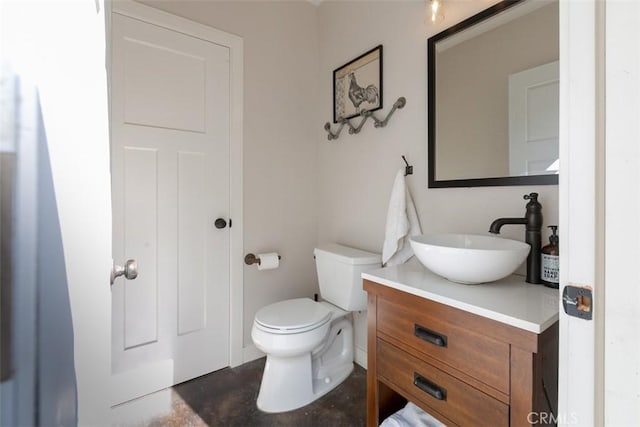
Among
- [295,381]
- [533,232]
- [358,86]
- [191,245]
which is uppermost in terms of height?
[358,86]

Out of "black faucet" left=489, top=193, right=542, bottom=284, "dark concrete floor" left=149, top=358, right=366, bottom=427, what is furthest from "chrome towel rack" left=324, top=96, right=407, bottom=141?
"dark concrete floor" left=149, top=358, right=366, bottom=427

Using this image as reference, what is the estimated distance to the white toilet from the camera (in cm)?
148

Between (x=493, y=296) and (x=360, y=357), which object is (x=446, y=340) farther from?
(x=360, y=357)

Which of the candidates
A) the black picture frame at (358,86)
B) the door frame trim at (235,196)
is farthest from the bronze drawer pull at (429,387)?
the black picture frame at (358,86)

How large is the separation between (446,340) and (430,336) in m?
0.05

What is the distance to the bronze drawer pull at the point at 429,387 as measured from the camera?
3.12 feet

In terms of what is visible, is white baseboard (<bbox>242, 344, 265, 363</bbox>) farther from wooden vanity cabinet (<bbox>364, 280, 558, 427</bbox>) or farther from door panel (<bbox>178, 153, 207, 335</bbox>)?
wooden vanity cabinet (<bbox>364, 280, 558, 427</bbox>)

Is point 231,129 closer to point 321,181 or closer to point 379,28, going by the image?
point 321,181

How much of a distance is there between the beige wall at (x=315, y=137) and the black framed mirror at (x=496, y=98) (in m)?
0.08

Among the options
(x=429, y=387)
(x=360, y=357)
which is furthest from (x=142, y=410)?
(x=429, y=387)

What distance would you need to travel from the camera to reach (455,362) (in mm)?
916

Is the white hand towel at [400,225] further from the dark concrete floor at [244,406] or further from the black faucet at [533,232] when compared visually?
the dark concrete floor at [244,406]
